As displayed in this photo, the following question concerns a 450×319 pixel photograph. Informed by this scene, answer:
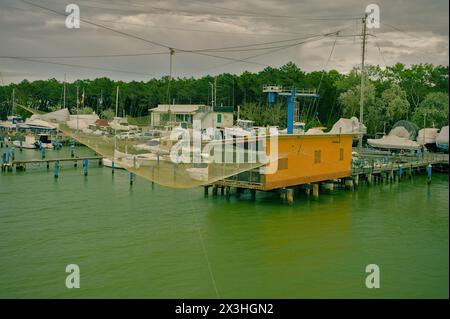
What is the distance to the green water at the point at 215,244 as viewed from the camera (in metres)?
9.20

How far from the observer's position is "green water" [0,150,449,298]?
30.2ft

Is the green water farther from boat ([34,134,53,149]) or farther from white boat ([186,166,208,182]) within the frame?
boat ([34,134,53,149])

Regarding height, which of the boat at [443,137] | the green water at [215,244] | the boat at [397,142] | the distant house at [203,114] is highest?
the distant house at [203,114]

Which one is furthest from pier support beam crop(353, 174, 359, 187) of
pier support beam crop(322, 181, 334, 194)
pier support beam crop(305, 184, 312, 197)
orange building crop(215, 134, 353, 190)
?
pier support beam crop(305, 184, 312, 197)

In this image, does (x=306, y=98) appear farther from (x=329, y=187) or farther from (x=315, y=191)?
(x=315, y=191)

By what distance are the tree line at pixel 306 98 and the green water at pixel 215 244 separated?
1706 cm

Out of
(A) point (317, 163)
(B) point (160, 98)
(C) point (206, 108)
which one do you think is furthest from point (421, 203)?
(B) point (160, 98)

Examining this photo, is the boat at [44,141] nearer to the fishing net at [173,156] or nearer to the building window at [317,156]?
the fishing net at [173,156]

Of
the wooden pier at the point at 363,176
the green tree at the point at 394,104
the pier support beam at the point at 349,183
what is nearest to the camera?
the wooden pier at the point at 363,176

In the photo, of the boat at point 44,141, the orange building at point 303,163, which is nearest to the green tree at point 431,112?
the orange building at point 303,163

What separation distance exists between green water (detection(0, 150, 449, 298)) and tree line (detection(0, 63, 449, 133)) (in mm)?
17060

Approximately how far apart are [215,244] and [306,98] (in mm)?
27036

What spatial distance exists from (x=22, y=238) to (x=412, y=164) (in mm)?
19740
